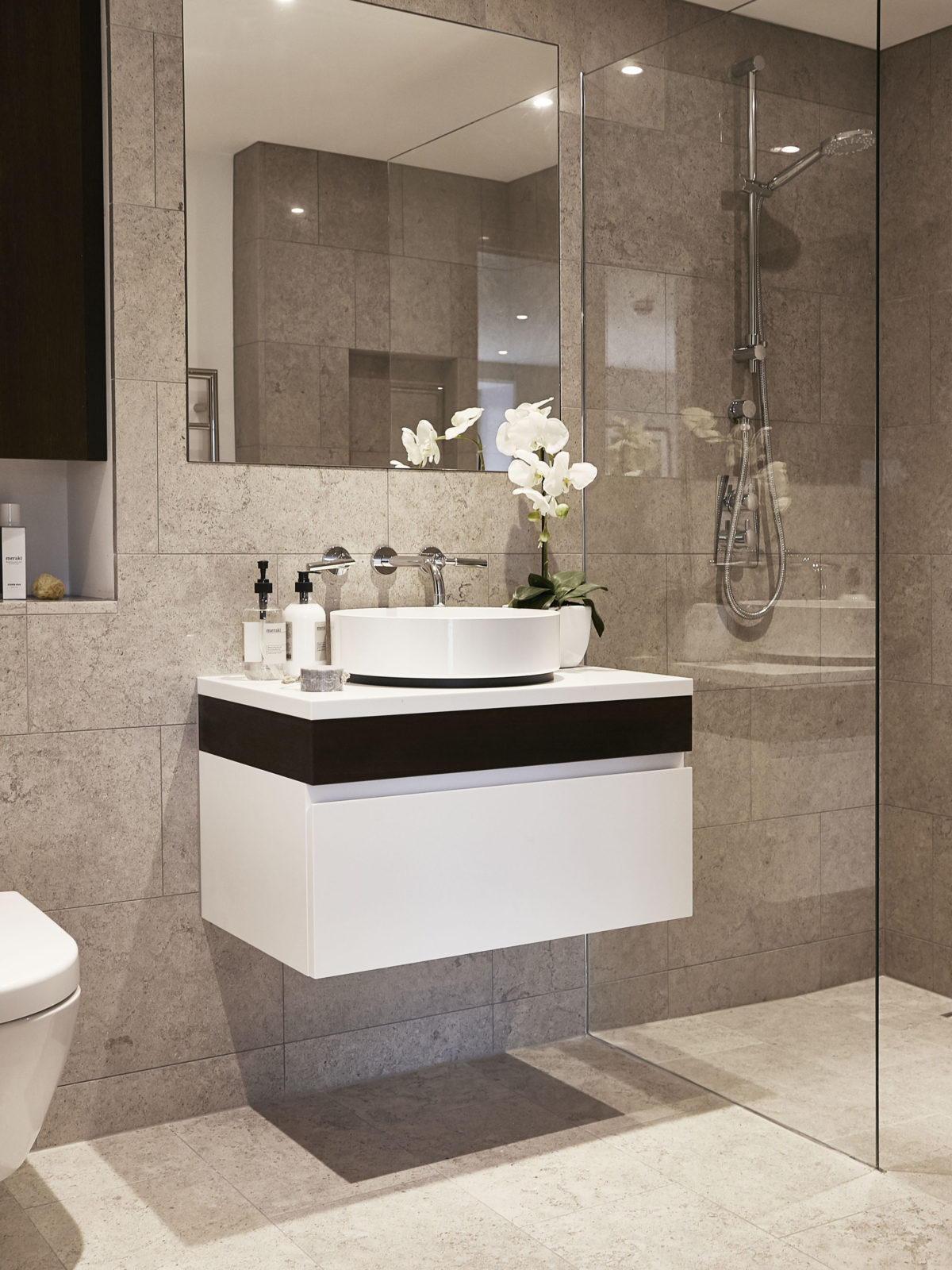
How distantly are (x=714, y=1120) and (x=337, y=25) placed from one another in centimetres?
229

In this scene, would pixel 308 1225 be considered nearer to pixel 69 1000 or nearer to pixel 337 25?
pixel 69 1000

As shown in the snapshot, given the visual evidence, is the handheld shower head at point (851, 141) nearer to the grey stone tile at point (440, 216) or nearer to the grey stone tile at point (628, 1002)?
the grey stone tile at point (440, 216)

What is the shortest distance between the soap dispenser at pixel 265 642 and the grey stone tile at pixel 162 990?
19.1 inches

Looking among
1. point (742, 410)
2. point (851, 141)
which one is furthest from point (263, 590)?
point (851, 141)

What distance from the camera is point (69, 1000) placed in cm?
175

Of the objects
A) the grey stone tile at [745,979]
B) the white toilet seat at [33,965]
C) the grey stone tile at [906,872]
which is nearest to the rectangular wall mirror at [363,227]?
the white toilet seat at [33,965]

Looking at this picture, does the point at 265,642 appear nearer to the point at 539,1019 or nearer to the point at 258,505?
the point at 258,505

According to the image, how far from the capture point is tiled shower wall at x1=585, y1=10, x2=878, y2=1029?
85.4 inches

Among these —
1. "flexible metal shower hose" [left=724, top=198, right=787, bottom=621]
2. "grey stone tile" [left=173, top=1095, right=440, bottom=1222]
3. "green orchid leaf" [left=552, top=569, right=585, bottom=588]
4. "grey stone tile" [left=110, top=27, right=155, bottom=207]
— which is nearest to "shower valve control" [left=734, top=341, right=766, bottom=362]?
"flexible metal shower hose" [left=724, top=198, right=787, bottom=621]

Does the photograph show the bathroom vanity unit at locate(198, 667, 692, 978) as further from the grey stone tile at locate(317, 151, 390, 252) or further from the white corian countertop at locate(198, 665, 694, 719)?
the grey stone tile at locate(317, 151, 390, 252)

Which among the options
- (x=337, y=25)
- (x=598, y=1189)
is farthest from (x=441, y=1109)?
(x=337, y=25)

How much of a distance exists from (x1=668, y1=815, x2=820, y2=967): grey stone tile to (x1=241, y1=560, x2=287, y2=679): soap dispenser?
86 cm

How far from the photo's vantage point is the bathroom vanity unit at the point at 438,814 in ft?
6.49

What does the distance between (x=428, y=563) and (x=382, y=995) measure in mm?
916
